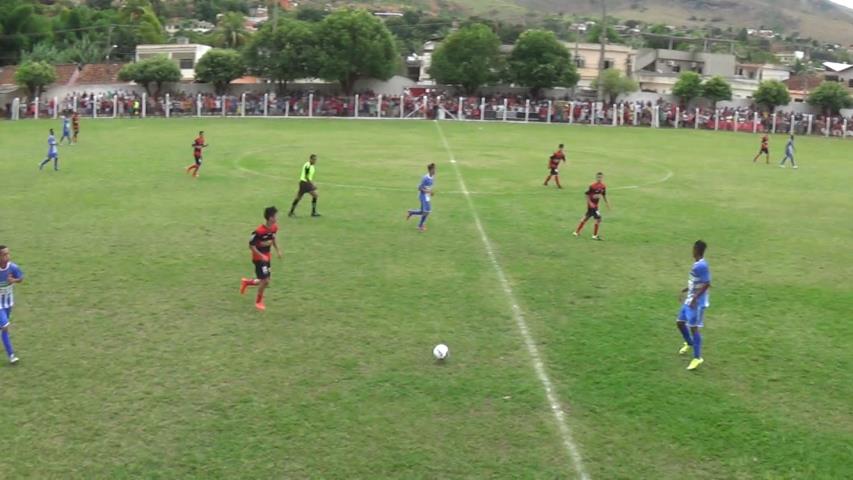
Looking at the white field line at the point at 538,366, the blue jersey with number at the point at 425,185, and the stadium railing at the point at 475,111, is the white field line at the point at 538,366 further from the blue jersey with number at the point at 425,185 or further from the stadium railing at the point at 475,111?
the stadium railing at the point at 475,111

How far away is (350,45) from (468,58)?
31.5 ft

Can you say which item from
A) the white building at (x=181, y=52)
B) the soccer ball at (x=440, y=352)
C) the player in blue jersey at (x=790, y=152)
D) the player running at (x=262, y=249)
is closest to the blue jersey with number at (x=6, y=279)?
the player running at (x=262, y=249)

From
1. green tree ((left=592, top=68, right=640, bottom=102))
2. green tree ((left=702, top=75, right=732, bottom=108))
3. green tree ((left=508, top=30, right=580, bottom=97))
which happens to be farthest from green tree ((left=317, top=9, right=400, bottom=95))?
green tree ((left=702, top=75, right=732, bottom=108))

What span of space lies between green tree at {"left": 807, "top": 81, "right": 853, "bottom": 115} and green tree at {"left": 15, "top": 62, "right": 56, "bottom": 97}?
5808 centimetres

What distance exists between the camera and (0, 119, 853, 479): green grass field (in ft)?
32.1

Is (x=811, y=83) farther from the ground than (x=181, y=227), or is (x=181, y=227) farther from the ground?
(x=811, y=83)

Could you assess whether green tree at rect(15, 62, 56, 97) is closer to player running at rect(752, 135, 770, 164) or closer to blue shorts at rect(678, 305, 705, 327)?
player running at rect(752, 135, 770, 164)

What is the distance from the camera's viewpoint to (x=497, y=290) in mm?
16391

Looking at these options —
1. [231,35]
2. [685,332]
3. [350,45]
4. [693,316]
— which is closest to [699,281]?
[693,316]

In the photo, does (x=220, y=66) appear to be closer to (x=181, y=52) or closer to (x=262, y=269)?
(x=181, y=52)

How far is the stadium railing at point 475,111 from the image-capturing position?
62334 millimetres

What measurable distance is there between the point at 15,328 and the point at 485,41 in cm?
5759

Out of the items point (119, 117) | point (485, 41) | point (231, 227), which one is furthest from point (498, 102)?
point (231, 227)

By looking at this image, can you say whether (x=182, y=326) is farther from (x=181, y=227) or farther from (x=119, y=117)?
(x=119, y=117)
